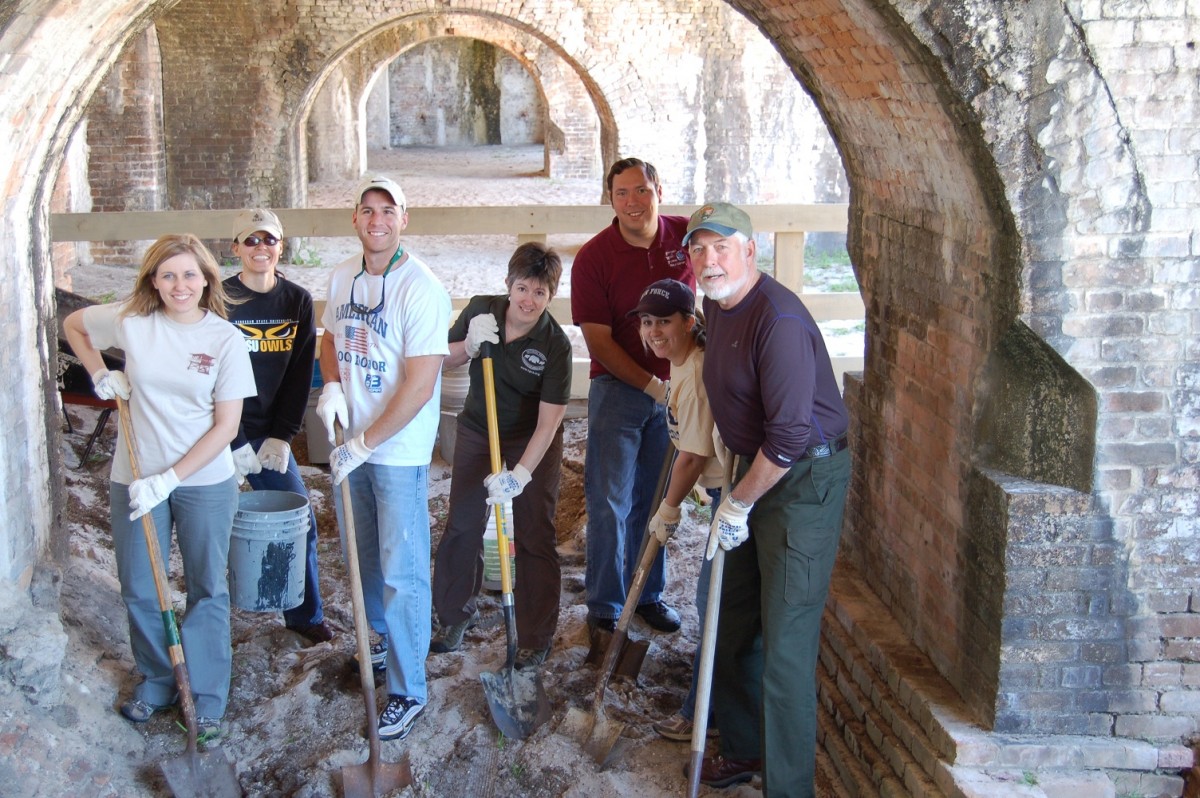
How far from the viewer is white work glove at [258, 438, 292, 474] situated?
174 inches

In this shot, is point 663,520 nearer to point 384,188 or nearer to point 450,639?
point 450,639

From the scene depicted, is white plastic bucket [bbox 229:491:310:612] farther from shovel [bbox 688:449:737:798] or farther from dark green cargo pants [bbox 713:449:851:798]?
dark green cargo pants [bbox 713:449:851:798]

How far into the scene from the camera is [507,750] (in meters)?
3.91

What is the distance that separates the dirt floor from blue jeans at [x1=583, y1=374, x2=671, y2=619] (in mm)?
275

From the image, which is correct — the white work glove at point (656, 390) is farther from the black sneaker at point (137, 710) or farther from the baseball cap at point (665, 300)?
the black sneaker at point (137, 710)

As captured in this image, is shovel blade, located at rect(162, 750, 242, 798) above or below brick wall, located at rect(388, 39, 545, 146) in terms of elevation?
below

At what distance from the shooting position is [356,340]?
12.5 feet

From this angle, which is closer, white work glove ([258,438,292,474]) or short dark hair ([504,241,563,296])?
short dark hair ([504,241,563,296])

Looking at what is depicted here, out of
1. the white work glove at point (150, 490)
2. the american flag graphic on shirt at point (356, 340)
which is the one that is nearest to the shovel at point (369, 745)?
the american flag graphic on shirt at point (356, 340)

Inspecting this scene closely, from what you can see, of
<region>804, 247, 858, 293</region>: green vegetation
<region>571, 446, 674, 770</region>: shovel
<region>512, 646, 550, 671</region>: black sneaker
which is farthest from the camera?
<region>804, 247, 858, 293</region>: green vegetation

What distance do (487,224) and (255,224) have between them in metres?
2.79

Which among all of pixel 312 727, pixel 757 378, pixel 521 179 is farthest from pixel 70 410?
pixel 521 179

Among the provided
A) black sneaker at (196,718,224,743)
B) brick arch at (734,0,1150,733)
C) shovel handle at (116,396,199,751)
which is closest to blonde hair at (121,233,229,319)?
shovel handle at (116,396,199,751)

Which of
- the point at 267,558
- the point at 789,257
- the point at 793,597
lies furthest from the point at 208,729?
the point at 789,257
